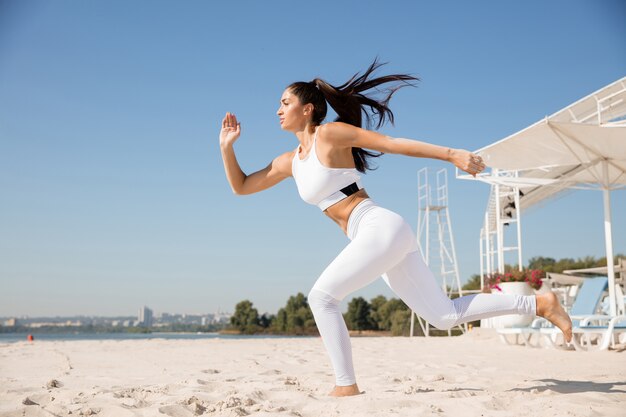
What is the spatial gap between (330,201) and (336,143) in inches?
13.6

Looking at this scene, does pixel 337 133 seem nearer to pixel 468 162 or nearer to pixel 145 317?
pixel 468 162

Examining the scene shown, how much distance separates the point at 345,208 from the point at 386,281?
54 centimetres

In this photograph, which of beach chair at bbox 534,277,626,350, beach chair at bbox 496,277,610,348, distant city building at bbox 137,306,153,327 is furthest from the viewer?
distant city building at bbox 137,306,153,327

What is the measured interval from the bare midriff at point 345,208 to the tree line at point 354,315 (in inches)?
983

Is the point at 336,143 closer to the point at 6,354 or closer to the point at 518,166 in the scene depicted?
the point at 6,354

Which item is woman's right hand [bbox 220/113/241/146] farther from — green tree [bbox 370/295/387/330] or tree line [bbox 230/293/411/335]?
green tree [bbox 370/295/387/330]

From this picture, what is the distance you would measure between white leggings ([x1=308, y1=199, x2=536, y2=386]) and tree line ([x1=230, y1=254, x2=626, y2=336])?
24.8 m

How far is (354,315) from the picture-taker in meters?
34.8

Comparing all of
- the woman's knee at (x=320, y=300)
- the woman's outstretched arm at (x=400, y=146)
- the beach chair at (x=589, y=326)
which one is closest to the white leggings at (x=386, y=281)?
the woman's knee at (x=320, y=300)

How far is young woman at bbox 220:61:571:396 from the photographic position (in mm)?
3096

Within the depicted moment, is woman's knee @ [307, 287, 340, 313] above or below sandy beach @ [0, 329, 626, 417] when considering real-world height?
above

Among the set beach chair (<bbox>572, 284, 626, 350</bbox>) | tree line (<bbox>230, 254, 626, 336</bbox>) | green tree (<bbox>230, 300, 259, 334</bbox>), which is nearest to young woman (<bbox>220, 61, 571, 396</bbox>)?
beach chair (<bbox>572, 284, 626, 350</bbox>)

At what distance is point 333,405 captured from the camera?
2873mm

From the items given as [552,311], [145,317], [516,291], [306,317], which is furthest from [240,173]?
[145,317]
